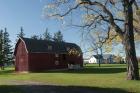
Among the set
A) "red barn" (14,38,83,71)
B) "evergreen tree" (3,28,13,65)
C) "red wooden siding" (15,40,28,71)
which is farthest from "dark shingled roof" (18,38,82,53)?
"evergreen tree" (3,28,13,65)

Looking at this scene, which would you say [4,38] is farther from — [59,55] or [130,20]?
[130,20]

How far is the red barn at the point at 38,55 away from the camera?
217ft

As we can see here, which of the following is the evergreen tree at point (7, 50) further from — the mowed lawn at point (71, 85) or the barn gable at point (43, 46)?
the mowed lawn at point (71, 85)

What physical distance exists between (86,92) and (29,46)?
45.8m

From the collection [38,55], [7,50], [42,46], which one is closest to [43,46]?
[42,46]

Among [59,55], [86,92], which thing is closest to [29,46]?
[59,55]

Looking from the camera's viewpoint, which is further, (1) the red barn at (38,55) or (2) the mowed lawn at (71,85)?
(1) the red barn at (38,55)

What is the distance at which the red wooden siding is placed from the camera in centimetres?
6631

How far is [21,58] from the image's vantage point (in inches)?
2680

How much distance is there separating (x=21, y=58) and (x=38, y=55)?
3.62 m

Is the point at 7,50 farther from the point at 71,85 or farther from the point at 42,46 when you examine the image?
the point at 71,85

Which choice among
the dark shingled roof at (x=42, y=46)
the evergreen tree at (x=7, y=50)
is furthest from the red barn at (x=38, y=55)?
the evergreen tree at (x=7, y=50)

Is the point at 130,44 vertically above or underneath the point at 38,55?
underneath

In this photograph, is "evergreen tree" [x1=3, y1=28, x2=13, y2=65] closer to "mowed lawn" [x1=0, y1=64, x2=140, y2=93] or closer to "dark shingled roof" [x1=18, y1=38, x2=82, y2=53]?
"dark shingled roof" [x1=18, y1=38, x2=82, y2=53]
